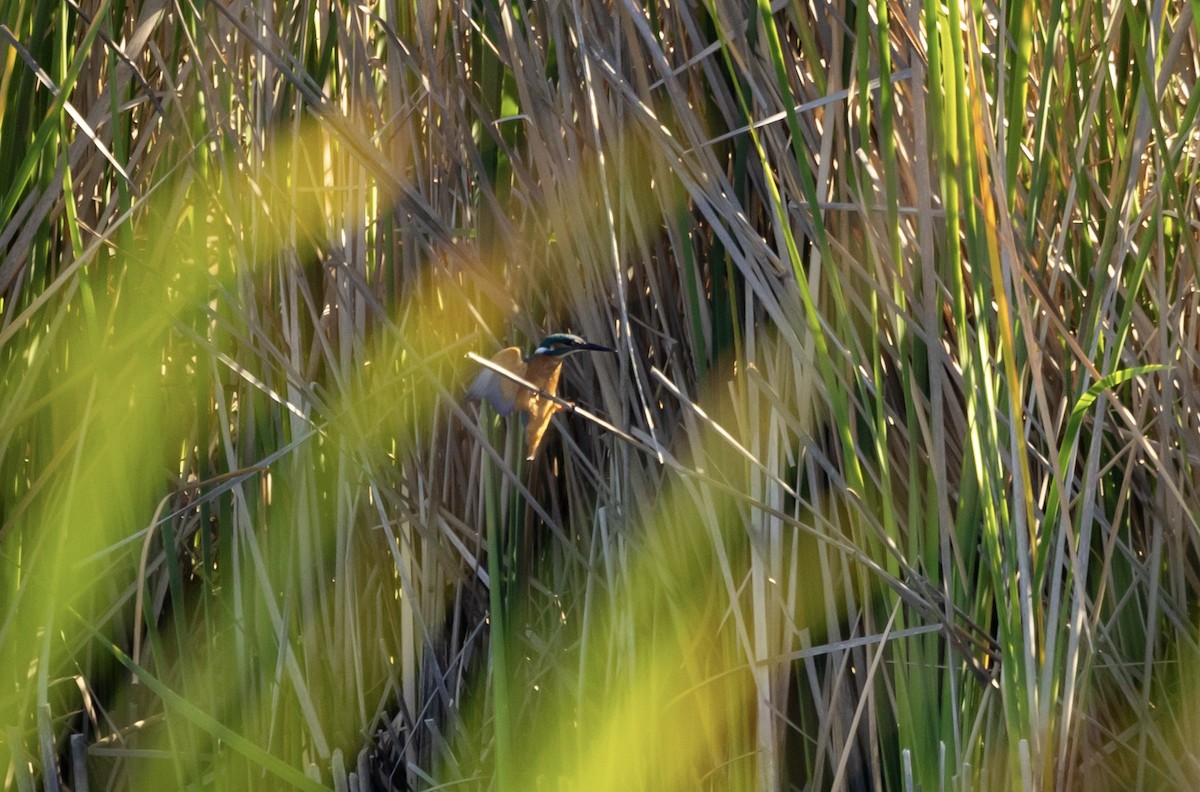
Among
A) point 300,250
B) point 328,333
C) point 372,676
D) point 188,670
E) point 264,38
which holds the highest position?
point 264,38

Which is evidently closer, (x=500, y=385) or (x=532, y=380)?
(x=532, y=380)

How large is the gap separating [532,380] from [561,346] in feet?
0.38

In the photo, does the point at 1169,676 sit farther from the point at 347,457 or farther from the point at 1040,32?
the point at 347,457

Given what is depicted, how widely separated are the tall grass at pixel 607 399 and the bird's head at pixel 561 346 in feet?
0.10

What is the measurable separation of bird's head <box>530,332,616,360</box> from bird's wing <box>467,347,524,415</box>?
25 millimetres

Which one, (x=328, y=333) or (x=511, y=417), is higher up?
(x=328, y=333)

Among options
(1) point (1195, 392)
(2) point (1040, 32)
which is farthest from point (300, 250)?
(1) point (1195, 392)

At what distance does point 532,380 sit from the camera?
1331mm

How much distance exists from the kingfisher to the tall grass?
4 cm

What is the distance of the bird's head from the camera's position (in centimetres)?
141

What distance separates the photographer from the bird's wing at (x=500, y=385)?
1441 millimetres

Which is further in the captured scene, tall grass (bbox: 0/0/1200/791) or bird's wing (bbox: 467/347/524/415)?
bird's wing (bbox: 467/347/524/415)

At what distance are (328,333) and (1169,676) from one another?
1.19 m

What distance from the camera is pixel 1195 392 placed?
4.05ft
